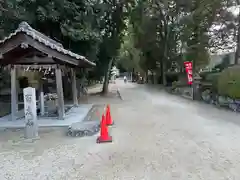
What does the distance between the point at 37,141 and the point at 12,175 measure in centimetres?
239

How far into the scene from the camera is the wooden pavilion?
26.7ft

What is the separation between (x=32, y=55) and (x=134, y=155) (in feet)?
19.4

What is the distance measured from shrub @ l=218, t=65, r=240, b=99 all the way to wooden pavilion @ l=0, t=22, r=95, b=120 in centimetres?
671

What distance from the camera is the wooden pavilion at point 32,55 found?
26.7 ft

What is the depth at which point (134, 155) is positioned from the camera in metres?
5.54

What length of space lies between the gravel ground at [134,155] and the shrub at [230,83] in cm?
360

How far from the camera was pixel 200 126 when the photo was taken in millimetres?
8578

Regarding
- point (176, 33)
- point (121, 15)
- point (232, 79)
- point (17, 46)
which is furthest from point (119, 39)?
point (17, 46)

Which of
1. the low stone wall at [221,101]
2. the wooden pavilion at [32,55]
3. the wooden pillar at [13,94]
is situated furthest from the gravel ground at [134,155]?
the low stone wall at [221,101]

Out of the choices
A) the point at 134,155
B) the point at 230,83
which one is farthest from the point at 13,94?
the point at 230,83

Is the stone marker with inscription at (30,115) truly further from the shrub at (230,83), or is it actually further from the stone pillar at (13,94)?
the shrub at (230,83)

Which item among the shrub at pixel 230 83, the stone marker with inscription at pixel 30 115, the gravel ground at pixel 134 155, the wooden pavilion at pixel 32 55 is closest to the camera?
the gravel ground at pixel 134 155

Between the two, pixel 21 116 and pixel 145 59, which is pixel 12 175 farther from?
pixel 145 59

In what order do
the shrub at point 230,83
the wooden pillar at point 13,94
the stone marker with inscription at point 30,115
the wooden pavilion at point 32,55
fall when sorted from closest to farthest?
the stone marker with inscription at point 30,115 → the wooden pavilion at point 32,55 → the wooden pillar at point 13,94 → the shrub at point 230,83
